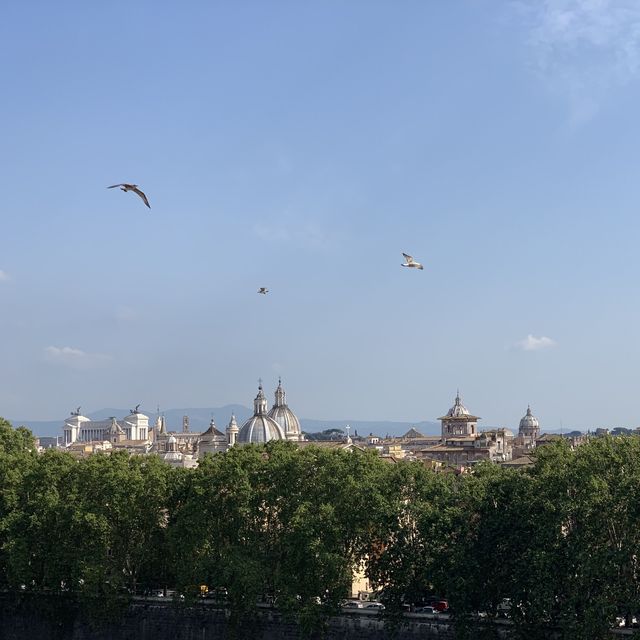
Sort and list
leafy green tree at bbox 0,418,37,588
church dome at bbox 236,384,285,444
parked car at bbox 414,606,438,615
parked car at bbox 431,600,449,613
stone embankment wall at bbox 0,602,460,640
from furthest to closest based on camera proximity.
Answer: church dome at bbox 236,384,285,444
leafy green tree at bbox 0,418,37,588
parked car at bbox 431,600,449,613
parked car at bbox 414,606,438,615
stone embankment wall at bbox 0,602,460,640

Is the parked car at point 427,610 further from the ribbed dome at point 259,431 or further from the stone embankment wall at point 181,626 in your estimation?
the ribbed dome at point 259,431

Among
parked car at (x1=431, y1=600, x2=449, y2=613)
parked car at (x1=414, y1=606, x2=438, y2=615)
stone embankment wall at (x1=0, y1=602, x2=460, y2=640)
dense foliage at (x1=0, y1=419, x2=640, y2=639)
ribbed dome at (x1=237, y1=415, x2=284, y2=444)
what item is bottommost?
stone embankment wall at (x1=0, y1=602, x2=460, y2=640)

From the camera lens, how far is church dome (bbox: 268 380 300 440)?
159875 millimetres

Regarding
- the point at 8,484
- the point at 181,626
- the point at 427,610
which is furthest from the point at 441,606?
the point at 8,484

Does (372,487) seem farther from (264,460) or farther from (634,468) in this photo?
(634,468)

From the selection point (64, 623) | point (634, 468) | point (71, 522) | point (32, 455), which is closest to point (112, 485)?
point (71, 522)

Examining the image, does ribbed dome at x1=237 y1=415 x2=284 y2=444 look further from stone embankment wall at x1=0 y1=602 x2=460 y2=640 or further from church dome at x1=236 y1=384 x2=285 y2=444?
stone embankment wall at x1=0 y1=602 x2=460 y2=640

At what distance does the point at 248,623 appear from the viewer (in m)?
52.0

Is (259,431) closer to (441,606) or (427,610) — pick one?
(441,606)

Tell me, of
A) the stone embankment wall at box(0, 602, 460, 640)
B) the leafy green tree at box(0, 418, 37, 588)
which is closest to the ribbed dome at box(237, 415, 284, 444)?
the leafy green tree at box(0, 418, 37, 588)

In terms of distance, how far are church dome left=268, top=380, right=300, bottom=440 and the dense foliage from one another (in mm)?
99247

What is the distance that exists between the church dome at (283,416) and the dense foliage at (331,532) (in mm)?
99247

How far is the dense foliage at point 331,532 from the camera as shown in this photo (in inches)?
1789

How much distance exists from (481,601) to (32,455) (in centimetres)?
2937
